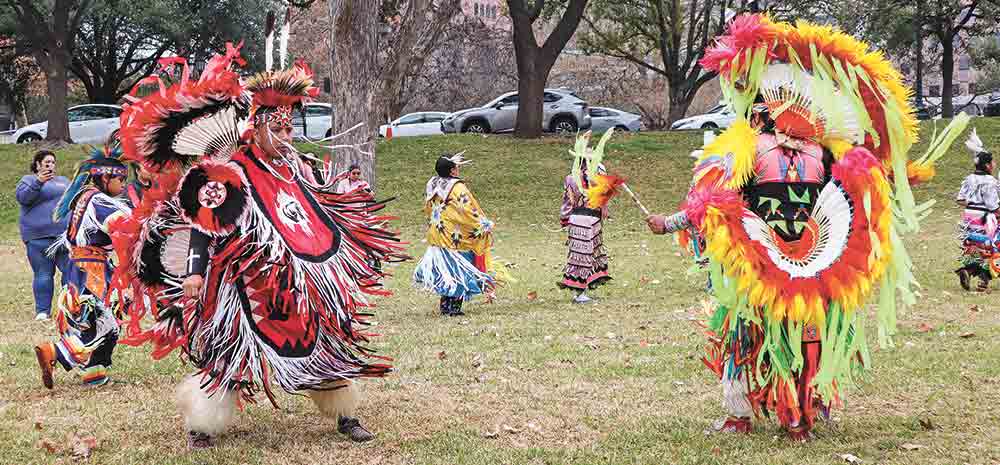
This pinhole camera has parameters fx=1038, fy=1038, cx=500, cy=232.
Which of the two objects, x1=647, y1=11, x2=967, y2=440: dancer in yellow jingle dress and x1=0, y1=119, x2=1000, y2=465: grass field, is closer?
x1=647, y1=11, x2=967, y2=440: dancer in yellow jingle dress

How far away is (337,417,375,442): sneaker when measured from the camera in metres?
5.78

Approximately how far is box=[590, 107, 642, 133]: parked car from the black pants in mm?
22055

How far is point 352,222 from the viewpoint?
5824 mm

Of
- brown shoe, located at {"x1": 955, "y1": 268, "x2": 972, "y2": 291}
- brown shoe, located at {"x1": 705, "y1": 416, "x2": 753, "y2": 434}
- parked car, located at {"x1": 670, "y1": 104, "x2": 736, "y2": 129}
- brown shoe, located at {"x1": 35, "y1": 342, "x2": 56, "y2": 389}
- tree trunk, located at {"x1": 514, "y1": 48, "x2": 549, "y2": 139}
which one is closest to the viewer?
brown shoe, located at {"x1": 705, "y1": 416, "x2": 753, "y2": 434}

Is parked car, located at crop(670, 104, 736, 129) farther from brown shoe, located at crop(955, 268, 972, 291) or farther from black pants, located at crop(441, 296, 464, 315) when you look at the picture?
black pants, located at crop(441, 296, 464, 315)

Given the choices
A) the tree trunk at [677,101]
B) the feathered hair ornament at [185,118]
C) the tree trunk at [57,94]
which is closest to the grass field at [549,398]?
the feathered hair ornament at [185,118]

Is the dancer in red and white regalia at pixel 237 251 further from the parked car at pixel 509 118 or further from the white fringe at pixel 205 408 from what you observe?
the parked car at pixel 509 118

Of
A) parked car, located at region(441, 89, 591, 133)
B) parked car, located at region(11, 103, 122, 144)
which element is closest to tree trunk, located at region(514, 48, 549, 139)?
parked car, located at region(441, 89, 591, 133)

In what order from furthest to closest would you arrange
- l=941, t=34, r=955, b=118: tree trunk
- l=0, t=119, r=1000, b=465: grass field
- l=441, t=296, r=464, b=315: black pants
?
l=941, t=34, r=955, b=118: tree trunk < l=441, t=296, r=464, b=315: black pants < l=0, t=119, r=1000, b=465: grass field

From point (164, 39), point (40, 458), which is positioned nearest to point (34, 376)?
point (40, 458)

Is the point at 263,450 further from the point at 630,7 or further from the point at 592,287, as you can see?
the point at 630,7

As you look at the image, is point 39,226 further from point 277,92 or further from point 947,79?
point 947,79

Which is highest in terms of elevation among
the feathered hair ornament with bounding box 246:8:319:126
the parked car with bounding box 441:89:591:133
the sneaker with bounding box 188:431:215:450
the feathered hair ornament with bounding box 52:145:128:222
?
the feathered hair ornament with bounding box 246:8:319:126

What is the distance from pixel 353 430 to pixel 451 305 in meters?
5.03
